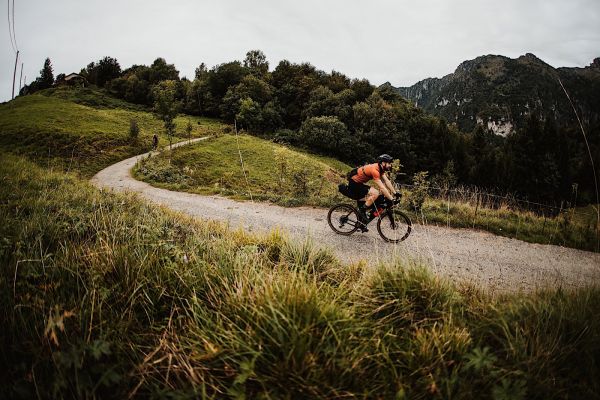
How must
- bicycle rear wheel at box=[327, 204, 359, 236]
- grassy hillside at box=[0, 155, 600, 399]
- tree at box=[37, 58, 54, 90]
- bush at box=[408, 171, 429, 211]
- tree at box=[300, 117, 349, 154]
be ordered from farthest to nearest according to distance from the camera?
tree at box=[37, 58, 54, 90], tree at box=[300, 117, 349, 154], bush at box=[408, 171, 429, 211], bicycle rear wheel at box=[327, 204, 359, 236], grassy hillside at box=[0, 155, 600, 399]

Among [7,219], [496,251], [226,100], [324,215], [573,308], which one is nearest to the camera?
[573,308]

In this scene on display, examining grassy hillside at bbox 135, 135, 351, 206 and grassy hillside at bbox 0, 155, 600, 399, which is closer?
grassy hillside at bbox 0, 155, 600, 399

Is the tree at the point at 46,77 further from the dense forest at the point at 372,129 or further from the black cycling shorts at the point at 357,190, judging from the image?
the black cycling shorts at the point at 357,190

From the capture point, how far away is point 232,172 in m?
27.4

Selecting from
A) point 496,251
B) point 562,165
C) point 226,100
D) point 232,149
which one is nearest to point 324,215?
point 496,251

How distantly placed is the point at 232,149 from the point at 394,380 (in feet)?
113

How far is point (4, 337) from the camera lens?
6.40ft

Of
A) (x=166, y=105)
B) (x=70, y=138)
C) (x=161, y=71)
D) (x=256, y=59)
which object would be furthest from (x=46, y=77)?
(x=166, y=105)

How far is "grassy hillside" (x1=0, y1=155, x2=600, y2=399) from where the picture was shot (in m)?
1.75

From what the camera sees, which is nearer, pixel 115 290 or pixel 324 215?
pixel 115 290

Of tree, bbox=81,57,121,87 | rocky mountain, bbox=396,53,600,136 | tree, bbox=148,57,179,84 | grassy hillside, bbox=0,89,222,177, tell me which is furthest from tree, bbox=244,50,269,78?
→ rocky mountain, bbox=396,53,600,136

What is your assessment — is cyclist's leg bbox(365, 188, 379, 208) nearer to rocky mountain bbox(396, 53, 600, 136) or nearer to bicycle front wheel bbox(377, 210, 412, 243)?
bicycle front wheel bbox(377, 210, 412, 243)

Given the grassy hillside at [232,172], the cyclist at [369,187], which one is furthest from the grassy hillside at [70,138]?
the cyclist at [369,187]

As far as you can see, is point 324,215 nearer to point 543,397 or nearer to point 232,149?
point 543,397
